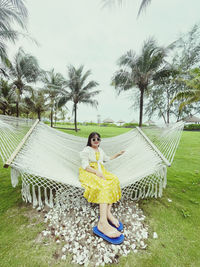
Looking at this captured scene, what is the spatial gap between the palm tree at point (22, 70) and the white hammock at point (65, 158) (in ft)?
20.4

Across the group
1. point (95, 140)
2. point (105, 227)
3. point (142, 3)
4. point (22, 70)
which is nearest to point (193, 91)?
point (142, 3)

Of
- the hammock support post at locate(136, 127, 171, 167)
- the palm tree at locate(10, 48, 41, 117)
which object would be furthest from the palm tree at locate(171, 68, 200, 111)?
the palm tree at locate(10, 48, 41, 117)

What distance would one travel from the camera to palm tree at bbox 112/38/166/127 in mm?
4301

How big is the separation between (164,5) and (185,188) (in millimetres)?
3177

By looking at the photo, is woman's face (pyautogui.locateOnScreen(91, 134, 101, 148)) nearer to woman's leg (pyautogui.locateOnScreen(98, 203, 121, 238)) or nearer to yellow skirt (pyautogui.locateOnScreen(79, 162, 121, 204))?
yellow skirt (pyautogui.locateOnScreen(79, 162, 121, 204))

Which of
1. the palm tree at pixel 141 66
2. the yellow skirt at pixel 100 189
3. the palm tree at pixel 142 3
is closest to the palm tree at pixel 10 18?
the palm tree at pixel 142 3

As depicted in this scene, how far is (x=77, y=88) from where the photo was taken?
23.6 ft

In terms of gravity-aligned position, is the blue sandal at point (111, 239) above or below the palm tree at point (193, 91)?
below

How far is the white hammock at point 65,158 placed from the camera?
1073mm

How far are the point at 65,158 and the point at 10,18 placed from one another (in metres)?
5.53

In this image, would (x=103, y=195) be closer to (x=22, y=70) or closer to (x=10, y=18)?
(x=10, y=18)

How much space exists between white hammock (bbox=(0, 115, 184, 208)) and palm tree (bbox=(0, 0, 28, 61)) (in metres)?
4.32

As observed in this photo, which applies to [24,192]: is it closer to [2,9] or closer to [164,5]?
[164,5]

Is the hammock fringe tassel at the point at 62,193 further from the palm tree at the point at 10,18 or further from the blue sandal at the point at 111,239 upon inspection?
the palm tree at the point at 10,18
